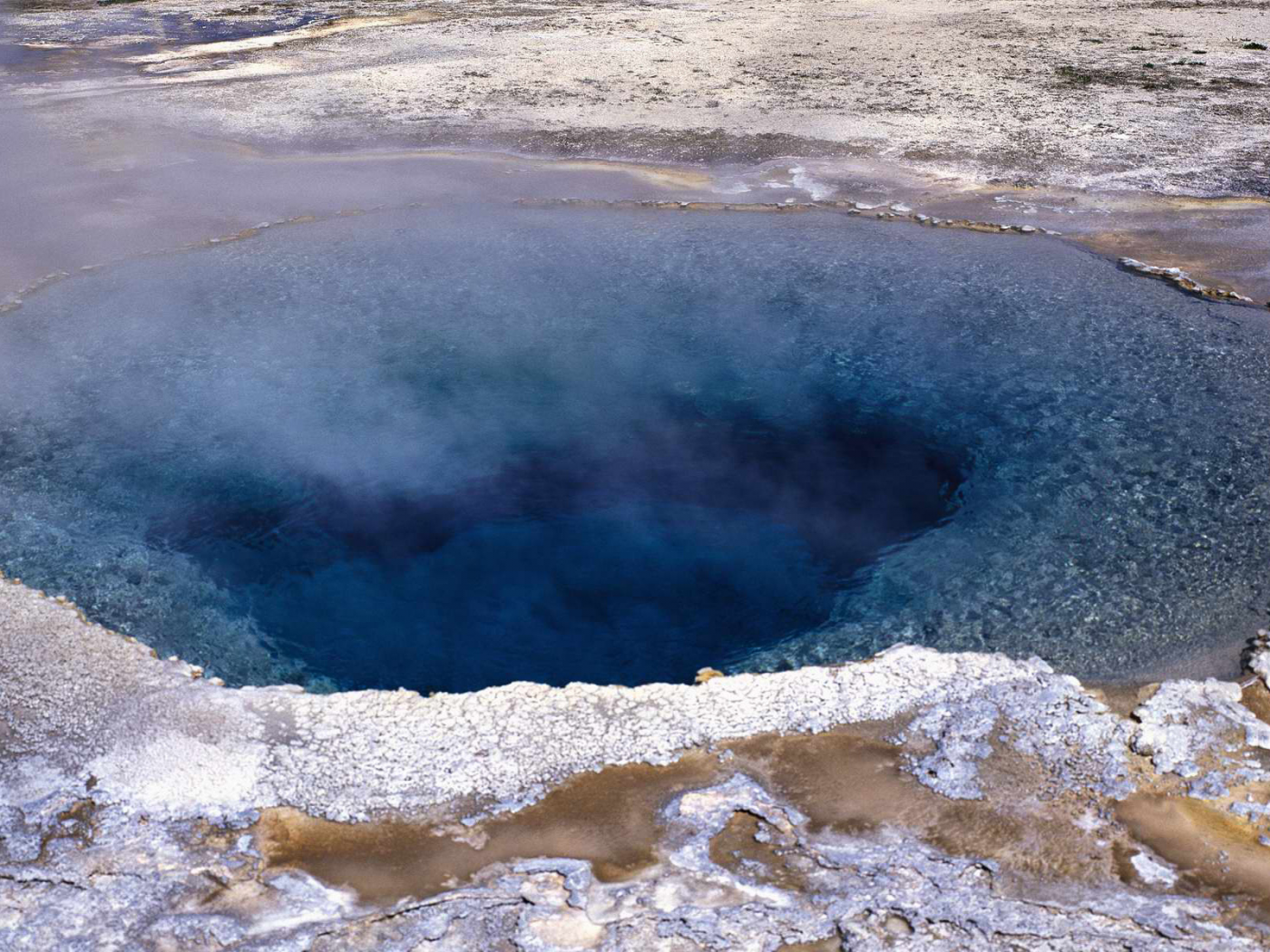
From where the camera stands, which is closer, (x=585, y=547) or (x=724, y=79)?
(x=585, y=547)

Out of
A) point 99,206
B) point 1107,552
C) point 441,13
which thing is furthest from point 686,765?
point 441,13

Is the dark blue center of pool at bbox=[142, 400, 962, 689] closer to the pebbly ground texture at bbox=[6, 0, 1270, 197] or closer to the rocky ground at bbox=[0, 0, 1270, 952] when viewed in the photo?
the rocky ground at bbox=[0, 0, 1270, 952]

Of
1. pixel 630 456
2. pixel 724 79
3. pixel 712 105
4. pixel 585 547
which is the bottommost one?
pixel 585 547

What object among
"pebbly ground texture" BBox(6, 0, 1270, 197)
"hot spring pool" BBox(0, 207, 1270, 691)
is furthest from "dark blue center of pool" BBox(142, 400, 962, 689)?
"pebbly ground texture" BBox(6, 0, 1270, 197)

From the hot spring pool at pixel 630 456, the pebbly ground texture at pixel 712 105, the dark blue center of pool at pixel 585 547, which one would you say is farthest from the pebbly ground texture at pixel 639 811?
the pebbly ground texture at pixel 712 105

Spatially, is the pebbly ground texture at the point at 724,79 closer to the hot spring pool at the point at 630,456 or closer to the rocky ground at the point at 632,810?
the hot spring pool at the point at 630,456

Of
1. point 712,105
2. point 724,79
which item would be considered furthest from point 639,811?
point 724,79

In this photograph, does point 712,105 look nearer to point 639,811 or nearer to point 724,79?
point 724,79
